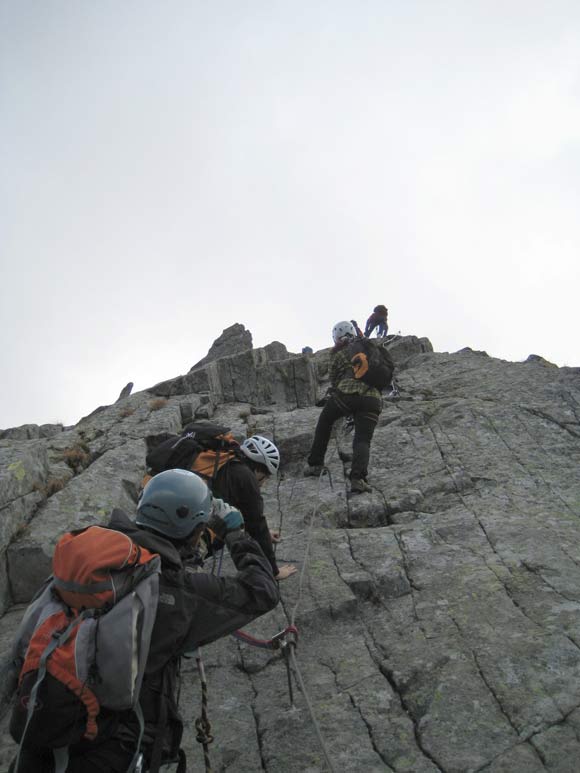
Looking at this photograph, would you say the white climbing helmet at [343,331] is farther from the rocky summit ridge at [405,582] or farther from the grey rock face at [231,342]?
the grey rock face at [231,342]

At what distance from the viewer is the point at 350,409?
12.3 metres

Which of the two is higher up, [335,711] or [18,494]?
[18,494]

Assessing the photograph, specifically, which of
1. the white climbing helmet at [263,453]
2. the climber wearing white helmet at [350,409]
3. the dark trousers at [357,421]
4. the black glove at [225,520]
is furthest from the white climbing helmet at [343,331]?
the black glove at [225,520]

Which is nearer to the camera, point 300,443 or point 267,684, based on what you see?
point 267,684

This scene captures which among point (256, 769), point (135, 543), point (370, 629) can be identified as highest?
point (135, 543)

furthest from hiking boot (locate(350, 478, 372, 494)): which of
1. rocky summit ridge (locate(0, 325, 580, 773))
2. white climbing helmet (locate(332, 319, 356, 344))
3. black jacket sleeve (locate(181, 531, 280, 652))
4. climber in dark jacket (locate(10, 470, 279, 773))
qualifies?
black jacket sleeve (locate(181, 531, 280, 652))

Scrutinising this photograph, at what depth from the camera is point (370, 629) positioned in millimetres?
7383

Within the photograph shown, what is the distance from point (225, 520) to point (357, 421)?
7.04 meters

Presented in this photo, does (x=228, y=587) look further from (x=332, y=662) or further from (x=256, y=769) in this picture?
(x=332, y=662)

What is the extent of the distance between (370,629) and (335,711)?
1550 millimetres

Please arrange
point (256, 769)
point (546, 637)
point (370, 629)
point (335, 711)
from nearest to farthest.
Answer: point (256, 769), point (335, 711), point (546, 637), point (370, 629)

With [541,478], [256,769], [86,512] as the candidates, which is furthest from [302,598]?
[541,478]

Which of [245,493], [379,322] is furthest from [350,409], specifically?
[379,322]

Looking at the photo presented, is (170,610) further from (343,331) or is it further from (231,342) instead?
(231,342)
